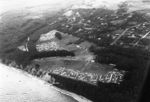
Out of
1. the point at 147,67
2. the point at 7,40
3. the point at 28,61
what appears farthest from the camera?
the point at 7,40

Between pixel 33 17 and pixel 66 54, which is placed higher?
pixel 33 17

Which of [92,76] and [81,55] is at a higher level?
[81,55]

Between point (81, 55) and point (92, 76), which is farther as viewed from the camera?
point (81, 55)

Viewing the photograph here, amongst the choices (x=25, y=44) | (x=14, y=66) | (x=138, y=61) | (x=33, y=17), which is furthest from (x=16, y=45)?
(x=138, y=61)

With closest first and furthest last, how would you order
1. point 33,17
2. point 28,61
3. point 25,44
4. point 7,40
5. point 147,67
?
point 147,67
point 28,61
point 25,44
point 7,40
point 33,17

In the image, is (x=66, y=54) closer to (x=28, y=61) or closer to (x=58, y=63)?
(x=58, y=63)
